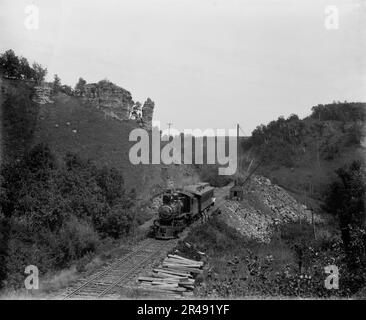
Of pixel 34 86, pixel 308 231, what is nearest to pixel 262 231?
pixel 308 231

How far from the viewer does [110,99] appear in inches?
2311

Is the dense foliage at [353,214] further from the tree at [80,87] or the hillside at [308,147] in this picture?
the tree at [80,87]

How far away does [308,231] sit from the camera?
115 feet

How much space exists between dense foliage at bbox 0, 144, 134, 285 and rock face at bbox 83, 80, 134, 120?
31.2 metres

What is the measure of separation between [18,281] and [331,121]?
Result: 81665 mm

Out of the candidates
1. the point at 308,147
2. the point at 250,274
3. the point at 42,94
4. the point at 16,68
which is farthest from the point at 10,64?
the point at 308,147

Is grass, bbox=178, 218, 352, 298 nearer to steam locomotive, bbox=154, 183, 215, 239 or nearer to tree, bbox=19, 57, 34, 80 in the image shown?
steam locomotive, bbox=154, 183, 215, 239

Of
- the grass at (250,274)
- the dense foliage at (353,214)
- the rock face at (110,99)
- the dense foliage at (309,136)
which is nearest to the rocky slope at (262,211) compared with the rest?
the dense foliage at (353,214)

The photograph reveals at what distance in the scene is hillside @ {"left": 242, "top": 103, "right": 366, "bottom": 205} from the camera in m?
58.6

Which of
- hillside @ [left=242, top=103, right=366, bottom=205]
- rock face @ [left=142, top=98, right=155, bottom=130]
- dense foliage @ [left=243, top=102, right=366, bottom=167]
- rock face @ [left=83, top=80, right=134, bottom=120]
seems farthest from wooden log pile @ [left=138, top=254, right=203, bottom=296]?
dense foliage @ [left=243, top=102, right=366, bottom=167]

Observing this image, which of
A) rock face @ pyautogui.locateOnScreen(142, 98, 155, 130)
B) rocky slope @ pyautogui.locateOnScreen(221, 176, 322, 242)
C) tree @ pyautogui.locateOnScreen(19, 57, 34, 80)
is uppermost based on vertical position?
tree @ pyautogui.locateOnScreen(19, 57, 34, 80)

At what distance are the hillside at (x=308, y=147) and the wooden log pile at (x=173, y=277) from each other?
3794 cm

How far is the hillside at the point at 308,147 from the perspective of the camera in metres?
58.6

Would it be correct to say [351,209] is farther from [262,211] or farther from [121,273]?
[121,273]
